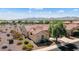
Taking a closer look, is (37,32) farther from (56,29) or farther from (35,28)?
(56,29)

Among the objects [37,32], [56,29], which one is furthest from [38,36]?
[56,29]

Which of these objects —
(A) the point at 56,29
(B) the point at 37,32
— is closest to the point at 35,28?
(B) the point at 37,32

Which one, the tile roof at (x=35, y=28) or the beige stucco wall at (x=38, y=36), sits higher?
the tile roof at (x=35, y=28)

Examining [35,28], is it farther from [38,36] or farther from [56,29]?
[56,29]

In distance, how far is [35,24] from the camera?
9.51 ft

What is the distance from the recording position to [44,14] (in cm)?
287

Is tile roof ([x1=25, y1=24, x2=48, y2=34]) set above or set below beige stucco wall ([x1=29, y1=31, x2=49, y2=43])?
above

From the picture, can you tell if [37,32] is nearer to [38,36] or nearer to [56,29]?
[38,36]

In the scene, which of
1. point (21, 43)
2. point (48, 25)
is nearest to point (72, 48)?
point (48, 25)
